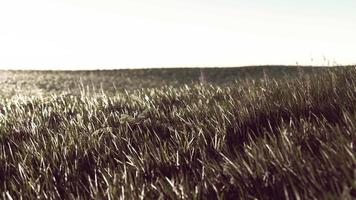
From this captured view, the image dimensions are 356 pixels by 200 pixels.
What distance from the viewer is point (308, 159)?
93.4 inches

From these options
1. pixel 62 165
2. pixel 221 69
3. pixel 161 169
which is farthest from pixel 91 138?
pixel 221 69

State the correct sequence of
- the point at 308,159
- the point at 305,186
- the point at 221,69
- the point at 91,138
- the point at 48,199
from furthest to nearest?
the point at 221,69
the point at 91,138
the point at 48,199
the point at 308,159
the point at 305,186

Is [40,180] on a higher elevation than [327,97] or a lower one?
lower

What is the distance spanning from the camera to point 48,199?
2.64 metres

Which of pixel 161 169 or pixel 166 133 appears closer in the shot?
pixel 161 169

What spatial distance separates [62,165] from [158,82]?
1882 centimetres

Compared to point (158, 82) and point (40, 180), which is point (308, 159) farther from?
point (158, 82)

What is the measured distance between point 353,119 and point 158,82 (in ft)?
63.5

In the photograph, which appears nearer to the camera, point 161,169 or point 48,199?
point 48,199

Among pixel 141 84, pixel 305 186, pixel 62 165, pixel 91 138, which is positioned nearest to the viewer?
pixel 305 186

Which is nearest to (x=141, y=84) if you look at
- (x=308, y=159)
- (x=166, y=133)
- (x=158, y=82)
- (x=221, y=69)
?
(x=158, y=82)

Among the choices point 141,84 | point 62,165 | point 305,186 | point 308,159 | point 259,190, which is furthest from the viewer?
point 141,84

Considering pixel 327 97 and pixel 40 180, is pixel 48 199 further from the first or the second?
pixel 327 97

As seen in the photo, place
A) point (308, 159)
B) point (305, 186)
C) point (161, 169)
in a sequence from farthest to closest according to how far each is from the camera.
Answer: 1. point (161, 169)
2. point (308, 159)
3. point (305, 186)
